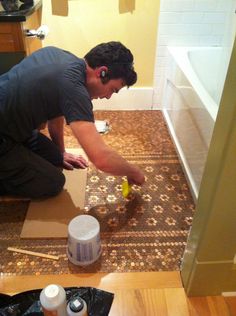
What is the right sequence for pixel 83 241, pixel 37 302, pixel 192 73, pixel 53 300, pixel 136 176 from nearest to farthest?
pixel 53 300
pixel 37 302
pixel 83 241
pixel 136 176
pixel 192 73

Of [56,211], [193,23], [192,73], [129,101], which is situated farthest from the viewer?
[129,101]

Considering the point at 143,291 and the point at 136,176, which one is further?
the point at 136,176

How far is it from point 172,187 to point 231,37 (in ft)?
3.00

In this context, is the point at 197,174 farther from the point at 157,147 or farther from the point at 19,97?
the point at 19,97

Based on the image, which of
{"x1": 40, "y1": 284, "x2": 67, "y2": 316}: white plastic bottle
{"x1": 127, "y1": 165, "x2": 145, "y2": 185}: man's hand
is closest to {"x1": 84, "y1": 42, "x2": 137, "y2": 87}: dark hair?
{"x1": 127, "y1": 165, "x2": 145, "y2": 185}: man's hand

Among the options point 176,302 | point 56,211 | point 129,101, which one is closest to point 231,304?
point 176,302

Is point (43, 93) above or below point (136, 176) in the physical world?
above

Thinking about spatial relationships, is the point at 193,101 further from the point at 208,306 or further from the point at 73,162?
the point at 208,306

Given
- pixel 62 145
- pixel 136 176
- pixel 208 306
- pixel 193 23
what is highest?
pixel 193 23

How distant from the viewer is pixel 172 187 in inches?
58.9

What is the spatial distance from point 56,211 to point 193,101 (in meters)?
0.85

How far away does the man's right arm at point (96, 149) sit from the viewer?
3.40ft

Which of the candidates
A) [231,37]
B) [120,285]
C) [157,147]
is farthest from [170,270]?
[231,37]

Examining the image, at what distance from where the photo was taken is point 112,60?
110 centimetres
